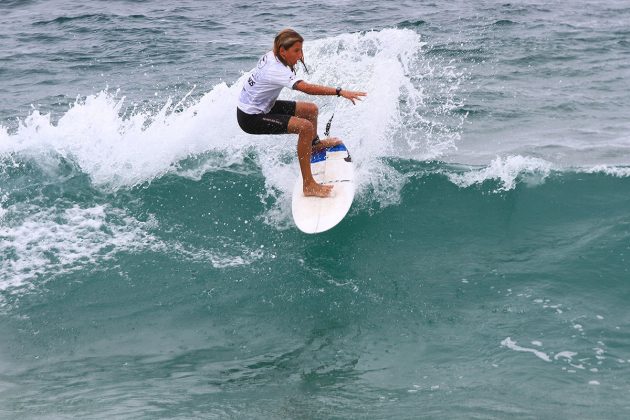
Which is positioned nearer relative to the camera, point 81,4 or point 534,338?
point 534,338

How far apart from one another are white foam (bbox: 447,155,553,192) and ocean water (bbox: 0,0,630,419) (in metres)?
0.04

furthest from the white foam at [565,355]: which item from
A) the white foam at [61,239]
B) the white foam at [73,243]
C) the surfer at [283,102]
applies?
the white foam at [61,239]

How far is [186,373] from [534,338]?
327cm

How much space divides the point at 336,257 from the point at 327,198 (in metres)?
0.71

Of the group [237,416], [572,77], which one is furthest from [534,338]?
[572,77]

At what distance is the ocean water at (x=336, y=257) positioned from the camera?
6534mm

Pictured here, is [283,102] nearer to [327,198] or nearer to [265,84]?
[265,84]

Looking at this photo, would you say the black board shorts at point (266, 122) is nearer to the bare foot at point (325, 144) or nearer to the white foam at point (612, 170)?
the bare foot at point (325, 144)

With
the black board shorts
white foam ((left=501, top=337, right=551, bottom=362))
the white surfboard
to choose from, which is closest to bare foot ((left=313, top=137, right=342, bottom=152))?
the white surfboard

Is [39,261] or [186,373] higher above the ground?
[39,261]

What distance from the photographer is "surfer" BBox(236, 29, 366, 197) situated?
7719 millimetres

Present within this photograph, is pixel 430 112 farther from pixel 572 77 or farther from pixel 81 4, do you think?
pixel 81 4

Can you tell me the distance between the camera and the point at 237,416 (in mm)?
6172

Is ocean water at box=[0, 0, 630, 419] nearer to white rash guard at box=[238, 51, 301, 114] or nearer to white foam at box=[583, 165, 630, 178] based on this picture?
white foam at box=[583, 165, 630, 178]
